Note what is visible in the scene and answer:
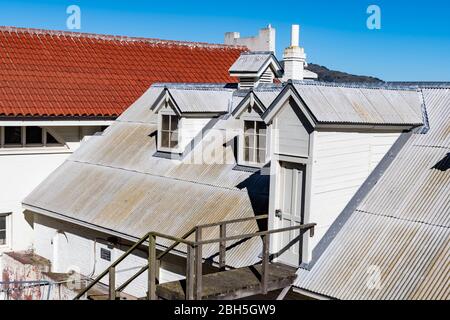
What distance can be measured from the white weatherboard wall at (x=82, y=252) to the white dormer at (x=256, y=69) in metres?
5.84

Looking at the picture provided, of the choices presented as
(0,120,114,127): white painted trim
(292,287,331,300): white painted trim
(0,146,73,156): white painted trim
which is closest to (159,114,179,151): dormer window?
(0,120,114,127): white painted trim

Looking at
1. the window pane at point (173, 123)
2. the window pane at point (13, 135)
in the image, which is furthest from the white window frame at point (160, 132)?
the window pane at point (13, 135)

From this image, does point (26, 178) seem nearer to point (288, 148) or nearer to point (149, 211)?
point (149, 211)

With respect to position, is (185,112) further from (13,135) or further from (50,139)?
(13,135)

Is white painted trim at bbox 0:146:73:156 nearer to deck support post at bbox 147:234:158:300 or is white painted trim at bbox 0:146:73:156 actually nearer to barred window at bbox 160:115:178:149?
barred window at bbox 160:115:178:149

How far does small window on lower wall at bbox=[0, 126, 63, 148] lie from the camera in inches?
791

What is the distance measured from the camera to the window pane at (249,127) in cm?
1569

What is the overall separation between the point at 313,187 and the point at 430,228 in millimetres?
2106

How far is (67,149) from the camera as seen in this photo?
2125cm

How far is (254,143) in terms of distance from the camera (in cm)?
1565

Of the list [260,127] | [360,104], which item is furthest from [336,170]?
[260,127]

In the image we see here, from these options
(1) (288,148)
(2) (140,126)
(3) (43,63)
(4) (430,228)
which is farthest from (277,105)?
(3) (43,63)

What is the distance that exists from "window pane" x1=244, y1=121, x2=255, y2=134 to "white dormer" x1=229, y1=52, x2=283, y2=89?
293 cm

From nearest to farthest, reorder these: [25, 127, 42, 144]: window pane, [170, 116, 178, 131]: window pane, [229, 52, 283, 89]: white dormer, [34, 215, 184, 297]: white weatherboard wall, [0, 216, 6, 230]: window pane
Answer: [34, 215, 184, 297]: white weatherboard wall → [170, 116, 178, 131]: window pane → [229, 52, 283, 89]: white dormer → [0, 216, 6, 230]: window pane → [25, 127, 42, 144]: window pane
